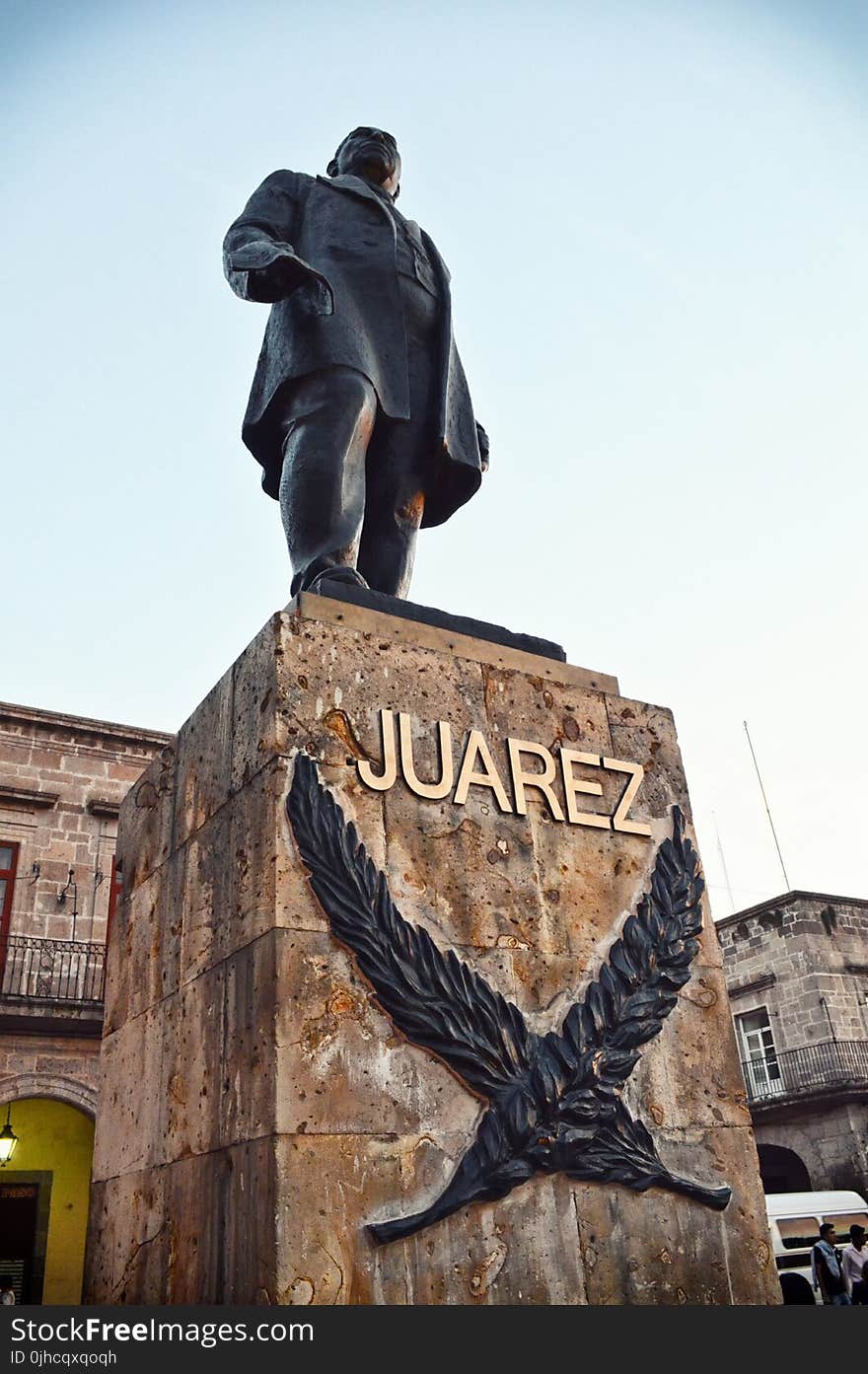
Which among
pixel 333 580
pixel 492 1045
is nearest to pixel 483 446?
pixel 333 580

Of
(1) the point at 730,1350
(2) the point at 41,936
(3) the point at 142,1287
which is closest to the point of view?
(1) the point at 730,1350

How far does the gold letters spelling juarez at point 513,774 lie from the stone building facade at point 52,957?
12260 mm

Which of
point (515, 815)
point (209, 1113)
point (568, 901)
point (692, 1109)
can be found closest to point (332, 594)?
point (515, 815)

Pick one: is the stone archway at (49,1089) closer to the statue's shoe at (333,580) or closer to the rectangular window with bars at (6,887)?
the rectangular window with bars at (6,887)

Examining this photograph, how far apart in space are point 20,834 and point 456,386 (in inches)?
525

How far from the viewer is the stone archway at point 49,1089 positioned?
1335cm

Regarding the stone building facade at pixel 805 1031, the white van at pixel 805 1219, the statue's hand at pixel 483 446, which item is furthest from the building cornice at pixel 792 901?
the statue's hand at pixel 483 446

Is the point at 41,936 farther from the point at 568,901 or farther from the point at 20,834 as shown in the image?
the point at 568,901

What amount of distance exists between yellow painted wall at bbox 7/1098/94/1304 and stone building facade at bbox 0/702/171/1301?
0.5 inches

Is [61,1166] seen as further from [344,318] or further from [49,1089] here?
[344,318]

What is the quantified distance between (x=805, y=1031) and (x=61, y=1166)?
549 inches

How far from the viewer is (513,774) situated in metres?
3.13

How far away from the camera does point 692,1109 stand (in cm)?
290

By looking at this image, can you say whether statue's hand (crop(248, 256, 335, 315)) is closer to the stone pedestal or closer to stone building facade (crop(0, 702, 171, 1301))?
the stone pedestal
